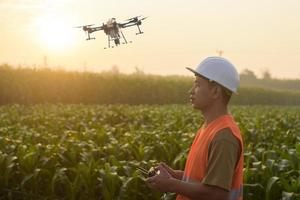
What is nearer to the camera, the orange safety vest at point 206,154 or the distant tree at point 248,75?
the orange safety vest at point 206,154

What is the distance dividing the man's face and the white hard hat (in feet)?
0.16

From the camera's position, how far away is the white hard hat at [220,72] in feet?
10.3

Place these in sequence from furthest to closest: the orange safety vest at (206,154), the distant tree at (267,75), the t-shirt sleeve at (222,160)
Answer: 1. the distant tree at (267,75)
2. the orange safety vest at (206,154)
3. the t-shirt sleeve at (222,160)

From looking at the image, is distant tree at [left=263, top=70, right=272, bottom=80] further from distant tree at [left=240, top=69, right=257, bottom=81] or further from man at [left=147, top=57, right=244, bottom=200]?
man at [left=147, top=57, right=244, bottom=200]

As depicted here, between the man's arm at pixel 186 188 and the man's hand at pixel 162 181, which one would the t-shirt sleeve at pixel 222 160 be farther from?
the man's hand at pixel 162 181

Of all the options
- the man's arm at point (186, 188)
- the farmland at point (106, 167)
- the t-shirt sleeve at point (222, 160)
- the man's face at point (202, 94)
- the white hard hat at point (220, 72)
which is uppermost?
the white hard hat at point (220, 72)

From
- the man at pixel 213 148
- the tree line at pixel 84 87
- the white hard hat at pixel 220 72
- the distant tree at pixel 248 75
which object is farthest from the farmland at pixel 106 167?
the distant tree at pixel 248 75

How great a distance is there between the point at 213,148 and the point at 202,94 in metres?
0.36

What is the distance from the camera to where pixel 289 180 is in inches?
218

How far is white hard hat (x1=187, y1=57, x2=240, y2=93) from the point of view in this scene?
3.15 metres

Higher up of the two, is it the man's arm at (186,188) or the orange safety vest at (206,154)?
the orange safety vest at (206,154)

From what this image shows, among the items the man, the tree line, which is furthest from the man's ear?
the tree line

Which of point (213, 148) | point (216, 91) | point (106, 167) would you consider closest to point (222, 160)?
point (213, 148)

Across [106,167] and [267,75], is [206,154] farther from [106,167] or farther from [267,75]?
[267,75]
